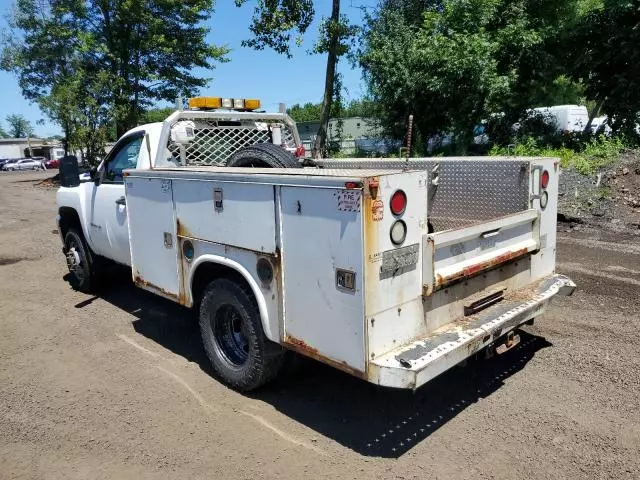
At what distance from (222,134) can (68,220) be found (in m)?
2.79

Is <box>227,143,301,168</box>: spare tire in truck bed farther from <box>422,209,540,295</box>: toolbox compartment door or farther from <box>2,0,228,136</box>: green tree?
<box>2,0,228,136</box>: green tree

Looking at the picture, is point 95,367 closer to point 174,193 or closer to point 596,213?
point 174,193

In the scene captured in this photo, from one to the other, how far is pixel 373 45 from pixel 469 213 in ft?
49.6

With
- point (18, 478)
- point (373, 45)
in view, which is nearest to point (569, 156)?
point (373, 45)

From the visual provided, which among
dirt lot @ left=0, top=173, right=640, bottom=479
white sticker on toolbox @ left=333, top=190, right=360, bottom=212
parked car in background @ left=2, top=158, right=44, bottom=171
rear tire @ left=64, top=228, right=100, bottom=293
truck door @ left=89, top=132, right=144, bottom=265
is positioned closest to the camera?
white sticker on toolbox @ left=333, top=190, right=360, bottom=212

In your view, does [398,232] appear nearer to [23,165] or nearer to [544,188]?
[544,188]

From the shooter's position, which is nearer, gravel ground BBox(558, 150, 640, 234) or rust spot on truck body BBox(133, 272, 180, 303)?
rust spot on truck body BBox(133, 272, 180, 303)

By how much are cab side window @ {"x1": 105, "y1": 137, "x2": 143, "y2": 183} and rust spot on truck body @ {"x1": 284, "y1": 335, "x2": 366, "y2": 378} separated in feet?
9.91

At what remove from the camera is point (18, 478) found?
3441 millimetres

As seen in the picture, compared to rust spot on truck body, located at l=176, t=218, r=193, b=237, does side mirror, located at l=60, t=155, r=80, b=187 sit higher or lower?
higher

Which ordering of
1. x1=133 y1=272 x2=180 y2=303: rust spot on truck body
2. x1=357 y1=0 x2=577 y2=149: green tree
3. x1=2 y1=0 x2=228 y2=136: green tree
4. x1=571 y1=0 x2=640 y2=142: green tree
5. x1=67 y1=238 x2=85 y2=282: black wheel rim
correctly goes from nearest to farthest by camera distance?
1. x1=133 y1=272 x2=180 y2=303: rust spot on truck body
2. x1=67 y1=238 x2=85 y2=282: black wheel rim
3. x1=571 y1=0 x2=640 y2=142: green tree
4. x1=357 y1=0 x2=577 y2=149: green tree
5. x1=2 y1=0 x2=228 y2=136: green tree

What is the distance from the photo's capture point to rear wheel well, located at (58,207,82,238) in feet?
23.6

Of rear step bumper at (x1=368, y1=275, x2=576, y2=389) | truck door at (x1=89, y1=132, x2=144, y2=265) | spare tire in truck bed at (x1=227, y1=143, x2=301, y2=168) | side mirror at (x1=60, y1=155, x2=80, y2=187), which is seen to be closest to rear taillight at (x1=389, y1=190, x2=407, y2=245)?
rear step bumper at (x1=368, y1=275, x2=576, y2=389)

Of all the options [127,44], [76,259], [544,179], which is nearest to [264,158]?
[544,179]
